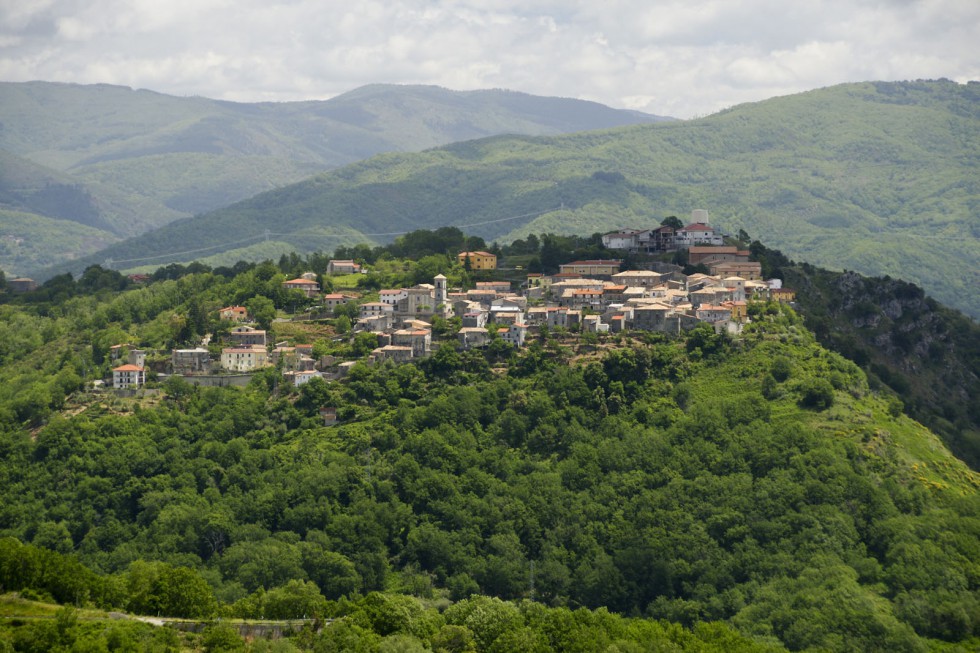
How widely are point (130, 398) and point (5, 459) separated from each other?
831 centimetres

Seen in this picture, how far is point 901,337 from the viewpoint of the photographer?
95.1 m

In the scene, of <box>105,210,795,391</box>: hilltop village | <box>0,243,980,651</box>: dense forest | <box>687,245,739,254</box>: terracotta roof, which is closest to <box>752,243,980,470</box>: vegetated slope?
<box>687,245,739,254</box>: terracotta roof

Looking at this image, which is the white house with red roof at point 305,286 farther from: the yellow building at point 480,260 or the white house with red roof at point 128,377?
the white house with red roof at point 128,377

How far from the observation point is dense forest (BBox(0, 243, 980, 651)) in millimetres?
55562

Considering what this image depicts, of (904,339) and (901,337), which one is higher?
(901,337)

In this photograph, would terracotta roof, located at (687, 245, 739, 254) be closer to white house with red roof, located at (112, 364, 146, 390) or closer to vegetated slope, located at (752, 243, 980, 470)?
vegetated slope, located at (752, 243, 980, 470)

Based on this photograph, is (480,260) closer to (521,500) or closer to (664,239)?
(664,239)

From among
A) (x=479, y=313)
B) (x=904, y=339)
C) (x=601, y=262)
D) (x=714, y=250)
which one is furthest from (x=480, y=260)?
(x=904, y=339)

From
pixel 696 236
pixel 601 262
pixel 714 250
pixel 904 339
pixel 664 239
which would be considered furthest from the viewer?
pixel 664 239

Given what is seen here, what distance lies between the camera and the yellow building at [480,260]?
9894 cm

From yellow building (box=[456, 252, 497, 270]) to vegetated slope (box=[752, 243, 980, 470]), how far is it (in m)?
19.8

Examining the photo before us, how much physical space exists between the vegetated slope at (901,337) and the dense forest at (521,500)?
6145 millimetres

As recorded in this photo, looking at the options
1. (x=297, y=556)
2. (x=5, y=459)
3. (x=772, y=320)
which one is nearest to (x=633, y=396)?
(x=772, y=320)

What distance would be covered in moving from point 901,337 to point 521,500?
37.8 metres
